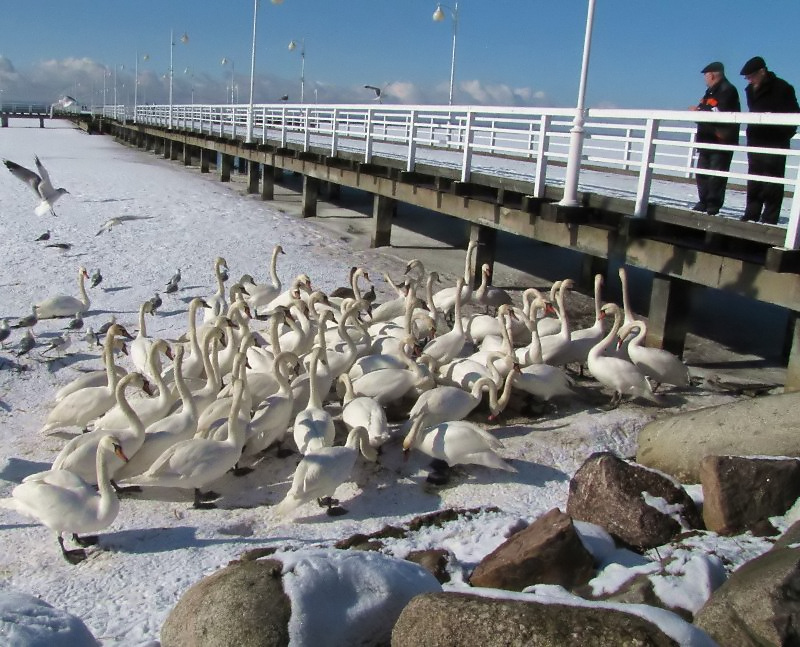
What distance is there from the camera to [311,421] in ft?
22.6

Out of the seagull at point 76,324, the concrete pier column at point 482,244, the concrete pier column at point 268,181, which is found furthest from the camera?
the concrete pier column at point 268,181

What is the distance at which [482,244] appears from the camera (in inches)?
513

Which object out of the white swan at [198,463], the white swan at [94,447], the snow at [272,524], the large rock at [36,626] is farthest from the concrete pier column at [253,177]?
the large rock at [36,626]

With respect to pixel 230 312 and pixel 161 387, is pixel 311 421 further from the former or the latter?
pixel 230 312

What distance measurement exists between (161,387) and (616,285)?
9441 millimetres

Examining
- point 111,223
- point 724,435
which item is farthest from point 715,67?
Answer: point 111,223

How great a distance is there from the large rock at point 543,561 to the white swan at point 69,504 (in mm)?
2490

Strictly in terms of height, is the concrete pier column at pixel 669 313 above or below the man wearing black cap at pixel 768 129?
below

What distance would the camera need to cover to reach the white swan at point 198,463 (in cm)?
623

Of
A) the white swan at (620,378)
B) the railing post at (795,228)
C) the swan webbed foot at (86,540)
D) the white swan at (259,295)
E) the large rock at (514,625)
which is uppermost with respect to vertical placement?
the railing post at (795,228)

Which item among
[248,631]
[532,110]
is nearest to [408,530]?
[248,631]

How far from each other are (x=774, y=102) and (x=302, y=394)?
5326mm

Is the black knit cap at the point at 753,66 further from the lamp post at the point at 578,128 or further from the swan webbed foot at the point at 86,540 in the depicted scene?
the swan webbed foot at the point at 86,540

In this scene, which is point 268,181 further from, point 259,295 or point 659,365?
point 659,365
